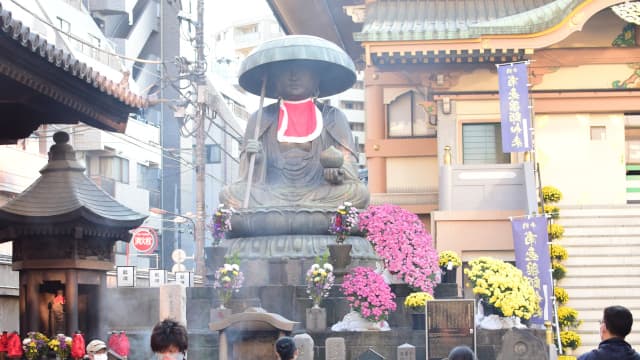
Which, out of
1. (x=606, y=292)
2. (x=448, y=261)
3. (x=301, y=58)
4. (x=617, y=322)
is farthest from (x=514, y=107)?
(x=617, y=322)

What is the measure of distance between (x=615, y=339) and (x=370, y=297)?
8635 millimetres

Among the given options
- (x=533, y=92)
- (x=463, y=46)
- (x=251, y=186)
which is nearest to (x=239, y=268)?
(x=251, y=186)

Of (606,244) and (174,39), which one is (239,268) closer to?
(606,244)

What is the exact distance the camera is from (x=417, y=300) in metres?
16.2

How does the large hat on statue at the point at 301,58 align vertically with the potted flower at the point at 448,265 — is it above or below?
above

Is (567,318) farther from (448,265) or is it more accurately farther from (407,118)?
(407,118)

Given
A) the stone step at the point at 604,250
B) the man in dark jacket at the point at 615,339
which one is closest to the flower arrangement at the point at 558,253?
the stone step at the point at 604,250

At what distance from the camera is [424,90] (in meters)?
27.0

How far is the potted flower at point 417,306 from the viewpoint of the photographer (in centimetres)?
1614

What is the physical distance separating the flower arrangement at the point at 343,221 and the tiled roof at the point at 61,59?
513 cm

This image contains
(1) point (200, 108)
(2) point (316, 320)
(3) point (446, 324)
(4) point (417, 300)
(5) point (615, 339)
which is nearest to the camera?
(5) point (615, 339)

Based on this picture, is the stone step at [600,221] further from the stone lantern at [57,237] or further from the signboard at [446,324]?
the stone lantern at [57,237]

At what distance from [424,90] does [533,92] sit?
102 inches

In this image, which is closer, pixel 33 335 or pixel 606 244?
pixel 33 335
